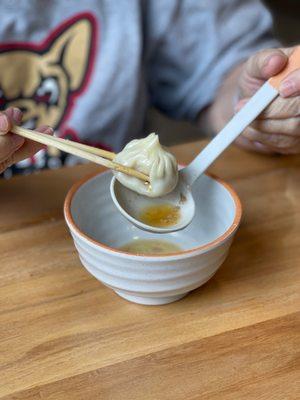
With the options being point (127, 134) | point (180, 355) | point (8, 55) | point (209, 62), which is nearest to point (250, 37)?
point (209, 62)

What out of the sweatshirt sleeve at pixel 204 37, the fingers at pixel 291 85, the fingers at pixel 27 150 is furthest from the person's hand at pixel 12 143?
the sweatshirt sleeve at pixel 204 37

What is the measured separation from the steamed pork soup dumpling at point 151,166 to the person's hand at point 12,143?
9 cm

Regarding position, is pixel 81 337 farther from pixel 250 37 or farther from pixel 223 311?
pixel 250 37

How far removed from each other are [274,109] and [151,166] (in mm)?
196

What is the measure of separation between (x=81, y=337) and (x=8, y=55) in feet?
1.75

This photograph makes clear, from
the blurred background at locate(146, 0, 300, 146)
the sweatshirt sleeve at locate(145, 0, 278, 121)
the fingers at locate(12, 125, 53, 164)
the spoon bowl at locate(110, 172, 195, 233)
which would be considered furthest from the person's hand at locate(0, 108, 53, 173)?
the blurred background at locate(146, 0, 300, 146)

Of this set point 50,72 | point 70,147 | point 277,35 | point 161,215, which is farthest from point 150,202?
point 277,35

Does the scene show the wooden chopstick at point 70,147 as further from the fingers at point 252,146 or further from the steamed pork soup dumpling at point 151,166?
the fingers at point 252,146

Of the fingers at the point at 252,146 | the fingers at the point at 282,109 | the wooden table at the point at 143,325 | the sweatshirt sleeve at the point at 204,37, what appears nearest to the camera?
the wooden table at the point at 143,325

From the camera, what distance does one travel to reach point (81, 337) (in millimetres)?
569

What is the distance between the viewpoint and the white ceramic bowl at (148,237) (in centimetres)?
55

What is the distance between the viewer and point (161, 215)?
2.29 feet

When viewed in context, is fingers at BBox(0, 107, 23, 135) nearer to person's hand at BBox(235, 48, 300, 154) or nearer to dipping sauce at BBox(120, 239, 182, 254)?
dipping sauce at BBox(120, 239, 182, 254)

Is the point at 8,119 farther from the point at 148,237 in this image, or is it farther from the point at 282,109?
the point at 282,109
